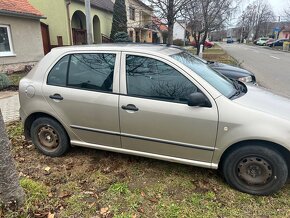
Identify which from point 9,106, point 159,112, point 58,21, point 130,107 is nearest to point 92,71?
point 130,107

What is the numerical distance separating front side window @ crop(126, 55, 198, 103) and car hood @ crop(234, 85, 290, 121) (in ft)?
2.16

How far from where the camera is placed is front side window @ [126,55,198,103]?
10.4 ft

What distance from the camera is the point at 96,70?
3.55 meters

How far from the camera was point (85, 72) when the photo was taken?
3619 millimetres

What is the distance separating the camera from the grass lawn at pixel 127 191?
113 inches

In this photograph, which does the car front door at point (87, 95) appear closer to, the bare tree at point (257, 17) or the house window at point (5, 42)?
the house window at point (5, 42)

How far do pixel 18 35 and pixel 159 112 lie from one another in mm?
12139

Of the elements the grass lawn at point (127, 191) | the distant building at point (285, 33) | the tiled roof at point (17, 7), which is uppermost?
the tiled roof at point (17, 7)

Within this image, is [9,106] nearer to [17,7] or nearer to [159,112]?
[159,112]

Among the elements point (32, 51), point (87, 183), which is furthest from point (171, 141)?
point (32, 51)

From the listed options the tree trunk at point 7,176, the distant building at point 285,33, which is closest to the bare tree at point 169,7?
the tree trunk at point 7,176

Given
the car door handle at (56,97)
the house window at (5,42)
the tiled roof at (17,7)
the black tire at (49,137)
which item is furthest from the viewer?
the house window at (5,42)

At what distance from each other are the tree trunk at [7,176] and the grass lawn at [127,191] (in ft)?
0.42

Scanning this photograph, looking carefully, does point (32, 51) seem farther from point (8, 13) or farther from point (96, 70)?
point (96, 70)
